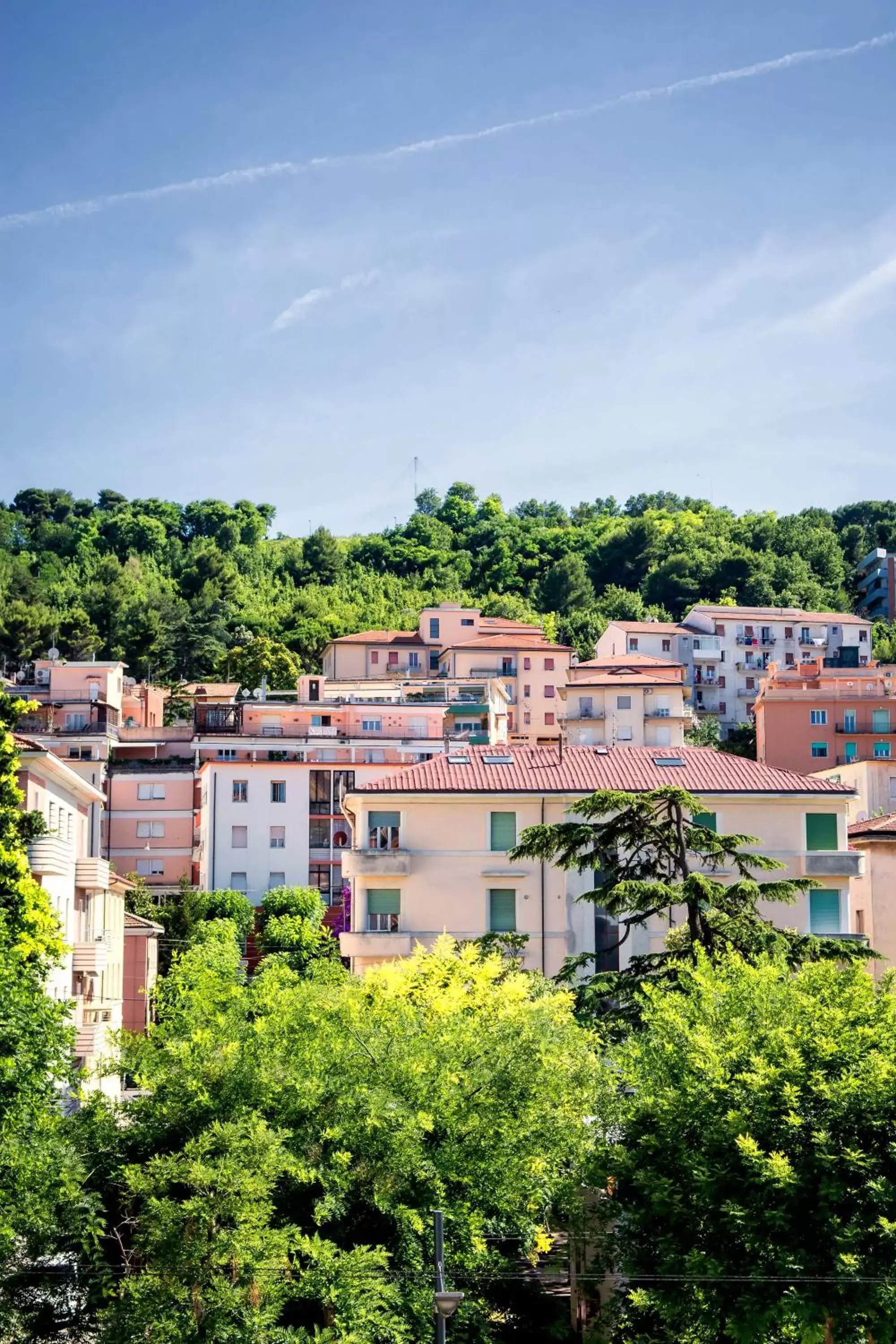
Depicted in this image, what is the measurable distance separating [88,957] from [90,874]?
7.94ft

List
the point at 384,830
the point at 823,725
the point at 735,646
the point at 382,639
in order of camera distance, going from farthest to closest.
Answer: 1. the point at 735,646
2. the point at 382,639
3. the point at 823,725
4. the point at 384,830

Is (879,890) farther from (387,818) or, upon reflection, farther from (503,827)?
(387,818)

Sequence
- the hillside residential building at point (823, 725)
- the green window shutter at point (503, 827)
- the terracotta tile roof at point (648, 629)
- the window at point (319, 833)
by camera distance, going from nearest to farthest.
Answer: the green window shutter at point (503, 827)
the window at point (319, 833)
the hillside residential building at point (823, 725)
the terracotta tile roof at point (648, 629)

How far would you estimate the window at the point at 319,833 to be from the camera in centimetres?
8812

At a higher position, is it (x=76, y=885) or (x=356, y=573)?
(x=356, y=573)

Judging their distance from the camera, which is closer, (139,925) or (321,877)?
(139,925)

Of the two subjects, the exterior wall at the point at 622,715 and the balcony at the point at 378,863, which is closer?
the balcony at the point at 378,863

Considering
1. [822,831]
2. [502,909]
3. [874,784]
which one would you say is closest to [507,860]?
[502,909]

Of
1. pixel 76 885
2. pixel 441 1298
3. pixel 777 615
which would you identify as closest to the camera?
pixel 441 1298

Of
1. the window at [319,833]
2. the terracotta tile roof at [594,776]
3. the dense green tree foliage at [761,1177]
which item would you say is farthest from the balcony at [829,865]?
the window at [319,833]

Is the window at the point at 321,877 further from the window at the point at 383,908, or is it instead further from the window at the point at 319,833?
the window at the point at 383,908

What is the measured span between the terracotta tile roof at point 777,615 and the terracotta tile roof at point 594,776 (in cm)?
8485

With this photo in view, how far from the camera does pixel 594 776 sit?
4819 cm

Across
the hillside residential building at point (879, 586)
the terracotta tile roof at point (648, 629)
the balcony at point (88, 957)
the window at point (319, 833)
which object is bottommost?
the balcony at point (88, 957)
